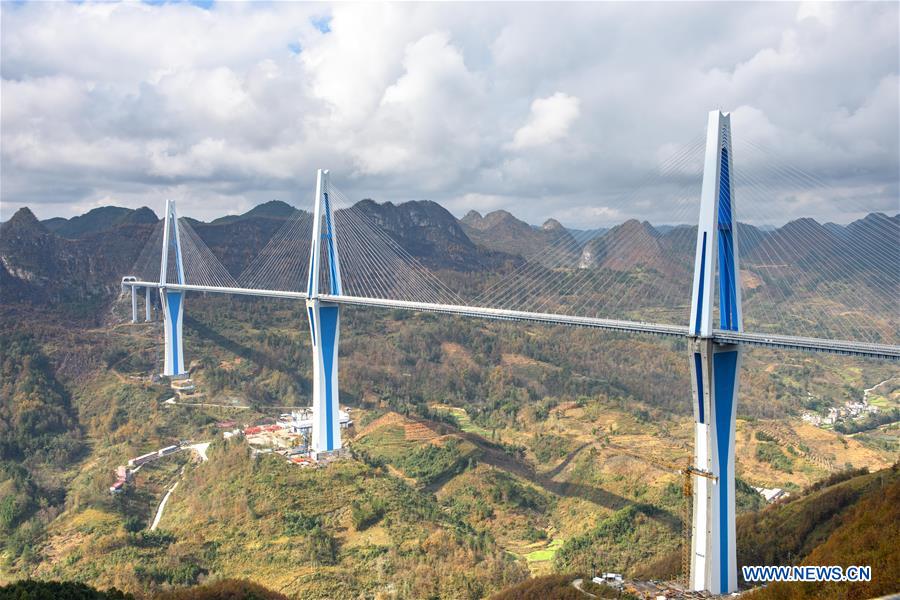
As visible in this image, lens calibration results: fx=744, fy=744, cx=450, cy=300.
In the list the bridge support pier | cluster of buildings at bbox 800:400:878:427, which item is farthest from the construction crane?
cluster of buildings at bbox 800:400:878:427

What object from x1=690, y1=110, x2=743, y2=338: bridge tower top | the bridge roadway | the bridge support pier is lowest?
the bridge support pier

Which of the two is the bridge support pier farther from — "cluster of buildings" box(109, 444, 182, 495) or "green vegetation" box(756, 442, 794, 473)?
"green vegetation" box(756, 442, 794, 473)

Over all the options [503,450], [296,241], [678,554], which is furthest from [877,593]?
[296,241]

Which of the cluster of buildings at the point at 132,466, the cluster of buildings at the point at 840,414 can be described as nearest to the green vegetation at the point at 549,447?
the cluster of buildings at the point at 132,466

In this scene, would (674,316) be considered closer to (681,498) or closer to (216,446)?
(681,498)

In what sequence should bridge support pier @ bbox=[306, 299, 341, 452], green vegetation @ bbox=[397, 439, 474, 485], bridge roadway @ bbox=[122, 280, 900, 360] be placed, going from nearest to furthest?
bridge roadway @ bbox=[122, 280, 900, 360], bridge support pier @ bbox=[306, 299, 341, 452], green vegetation @ bbox=[397, 439, 474, 485]

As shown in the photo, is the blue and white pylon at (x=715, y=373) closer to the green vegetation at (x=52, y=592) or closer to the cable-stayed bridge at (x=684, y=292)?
the cable-stayed bridge at (x=684, y=292)

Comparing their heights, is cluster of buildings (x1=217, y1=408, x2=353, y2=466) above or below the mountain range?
below

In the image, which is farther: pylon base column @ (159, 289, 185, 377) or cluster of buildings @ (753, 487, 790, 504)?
pylon base column @ (159, 289, 185, 377)
